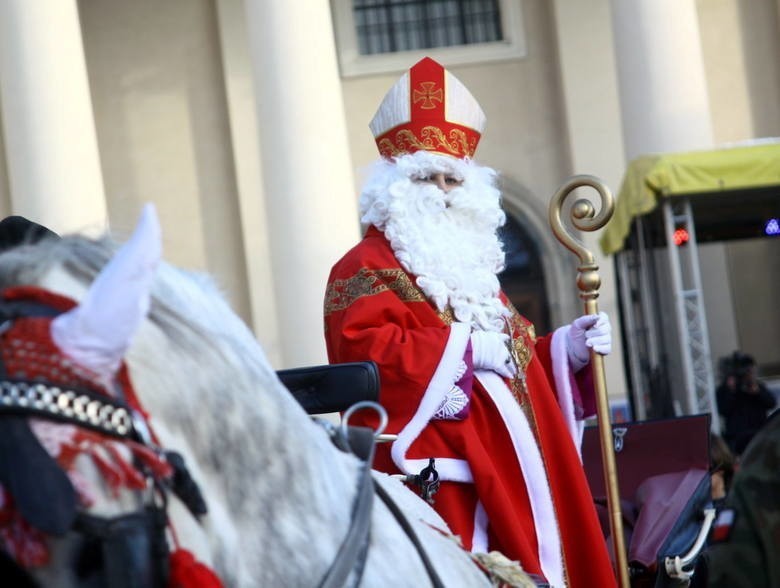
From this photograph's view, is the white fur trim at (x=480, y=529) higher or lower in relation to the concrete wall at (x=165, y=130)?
lower

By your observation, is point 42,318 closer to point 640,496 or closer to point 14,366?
point 14,366

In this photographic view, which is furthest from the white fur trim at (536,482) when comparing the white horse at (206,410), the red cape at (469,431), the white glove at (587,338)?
the white horse at (206,410)

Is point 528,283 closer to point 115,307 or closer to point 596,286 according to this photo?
point 596,286

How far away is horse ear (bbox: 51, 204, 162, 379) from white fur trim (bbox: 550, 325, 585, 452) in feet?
9.73

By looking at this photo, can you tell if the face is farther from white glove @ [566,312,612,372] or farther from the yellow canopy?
the yellow canopy

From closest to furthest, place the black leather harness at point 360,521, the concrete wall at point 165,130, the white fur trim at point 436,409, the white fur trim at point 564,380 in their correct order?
the black leather harness at point 360,521 < the white fur trim at point 436,409 < the white fur trim at point 564,380 < the concrete wall at point 165,130

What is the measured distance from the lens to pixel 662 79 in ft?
42.2

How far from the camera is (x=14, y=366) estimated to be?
1.57 meters

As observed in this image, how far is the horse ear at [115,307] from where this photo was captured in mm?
1520

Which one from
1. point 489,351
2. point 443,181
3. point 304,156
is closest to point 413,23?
point 304,156

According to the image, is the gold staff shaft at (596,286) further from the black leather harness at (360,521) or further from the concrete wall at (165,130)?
the concrete wall at (165,130)

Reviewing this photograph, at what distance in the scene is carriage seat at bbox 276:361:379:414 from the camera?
2596 mm

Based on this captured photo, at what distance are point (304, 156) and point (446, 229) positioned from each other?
7.65 meters

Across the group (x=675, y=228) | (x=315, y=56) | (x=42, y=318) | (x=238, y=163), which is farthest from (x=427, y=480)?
(x=238, y=163)
